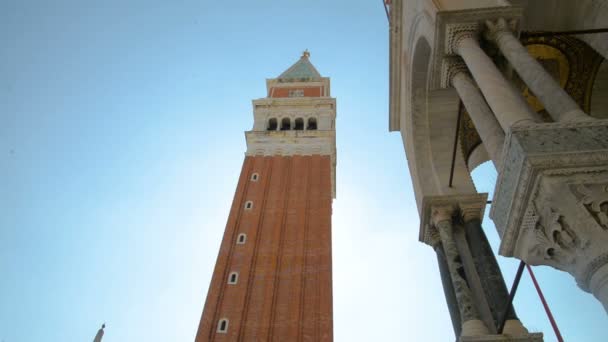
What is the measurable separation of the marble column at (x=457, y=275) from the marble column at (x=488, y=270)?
0.54 feet

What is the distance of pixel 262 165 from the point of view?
24562mm

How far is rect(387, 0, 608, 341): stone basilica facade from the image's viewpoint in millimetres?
2352

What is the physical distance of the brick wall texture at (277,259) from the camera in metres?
16.7

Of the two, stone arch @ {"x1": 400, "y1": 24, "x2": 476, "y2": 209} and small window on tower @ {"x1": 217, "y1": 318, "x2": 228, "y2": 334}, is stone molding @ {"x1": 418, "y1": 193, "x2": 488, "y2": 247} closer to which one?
stone arch @ {"x1": 400, "y1": 24, "x2": 476, "y2": 209}

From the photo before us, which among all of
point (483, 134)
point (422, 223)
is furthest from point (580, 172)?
point (422, 223)

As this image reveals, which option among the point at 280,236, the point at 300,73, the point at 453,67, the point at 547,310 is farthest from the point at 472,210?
the point at 300,73

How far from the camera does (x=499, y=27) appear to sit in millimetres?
4020

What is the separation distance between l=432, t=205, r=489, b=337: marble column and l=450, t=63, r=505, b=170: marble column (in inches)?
65.8

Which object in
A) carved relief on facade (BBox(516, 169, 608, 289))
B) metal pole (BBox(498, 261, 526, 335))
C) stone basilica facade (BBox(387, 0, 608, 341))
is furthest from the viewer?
metal pole (BBox(498, 261, 526, 335))

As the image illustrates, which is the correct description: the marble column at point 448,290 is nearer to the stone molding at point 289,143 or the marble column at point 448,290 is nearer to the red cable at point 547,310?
the red cable at point 547,310

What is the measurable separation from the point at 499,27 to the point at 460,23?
352 millimetres

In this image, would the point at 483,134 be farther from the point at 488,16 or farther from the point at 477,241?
the point at 477,241

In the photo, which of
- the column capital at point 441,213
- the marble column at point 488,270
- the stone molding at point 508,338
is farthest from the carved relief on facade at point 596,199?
the column capital at point 441,213

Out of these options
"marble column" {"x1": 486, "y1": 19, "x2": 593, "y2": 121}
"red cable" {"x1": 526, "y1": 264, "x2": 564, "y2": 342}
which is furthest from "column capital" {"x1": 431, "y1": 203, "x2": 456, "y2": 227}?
"marble column" {"x1": 486, "y1": 19, "x2": 593, "y2": 121}
